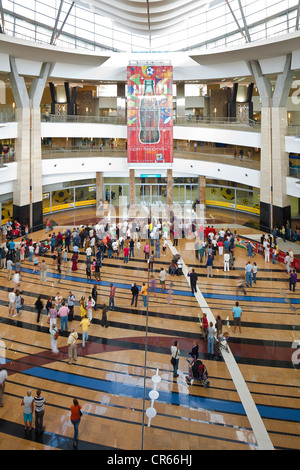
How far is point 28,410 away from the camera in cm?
849

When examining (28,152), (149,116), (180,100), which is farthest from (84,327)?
(180,100)

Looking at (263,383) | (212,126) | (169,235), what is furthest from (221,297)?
(212,126)

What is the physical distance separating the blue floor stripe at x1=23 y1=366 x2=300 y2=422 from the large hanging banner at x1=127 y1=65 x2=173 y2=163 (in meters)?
23.0

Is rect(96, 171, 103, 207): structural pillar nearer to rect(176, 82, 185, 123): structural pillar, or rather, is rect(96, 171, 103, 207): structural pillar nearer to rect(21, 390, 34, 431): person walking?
rect(176, 82, 185, 123): structural pillar

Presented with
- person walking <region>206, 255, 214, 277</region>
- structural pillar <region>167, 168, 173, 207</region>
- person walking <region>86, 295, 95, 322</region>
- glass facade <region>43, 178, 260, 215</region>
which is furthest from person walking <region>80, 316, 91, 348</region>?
structural pillar <region>167, 168, 173, 207</region>

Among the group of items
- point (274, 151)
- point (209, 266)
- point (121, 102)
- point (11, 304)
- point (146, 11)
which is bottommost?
point (11, 304)

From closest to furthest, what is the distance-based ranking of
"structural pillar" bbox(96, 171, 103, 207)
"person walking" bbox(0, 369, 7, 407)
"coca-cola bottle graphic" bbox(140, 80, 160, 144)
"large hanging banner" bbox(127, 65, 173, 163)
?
1. "person walking" bbox(0, 369, 7, 407)
2. "large hanging banner" bbox(127, 65, 173, 163)
3. "coca-cola bottle graphic" bbox(140, 80, 160, 144)
4. "structural pillar" bbox(96, 171, 103, 207)

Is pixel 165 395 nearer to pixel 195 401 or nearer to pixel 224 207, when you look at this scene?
pixel 195 401

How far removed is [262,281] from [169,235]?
7.81 meters

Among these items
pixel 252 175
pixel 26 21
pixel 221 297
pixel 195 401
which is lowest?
pixel 195 401

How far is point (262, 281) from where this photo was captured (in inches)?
667

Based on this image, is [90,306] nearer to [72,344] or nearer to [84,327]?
[84,327]

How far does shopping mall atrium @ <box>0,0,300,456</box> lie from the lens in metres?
9.07

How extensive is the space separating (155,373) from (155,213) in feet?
65.4
